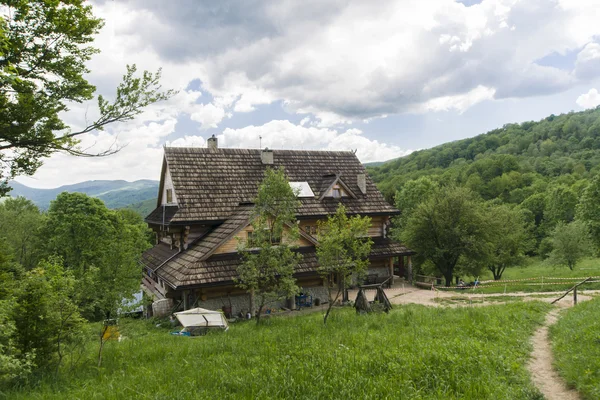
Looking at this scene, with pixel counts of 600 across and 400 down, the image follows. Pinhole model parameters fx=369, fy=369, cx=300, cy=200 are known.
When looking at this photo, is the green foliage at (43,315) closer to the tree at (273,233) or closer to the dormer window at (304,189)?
the tree at (273,233)

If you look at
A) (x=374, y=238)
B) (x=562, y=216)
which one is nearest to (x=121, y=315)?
(x=374, y=238)

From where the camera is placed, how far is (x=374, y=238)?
1019 inches

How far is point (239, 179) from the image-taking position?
2420cm

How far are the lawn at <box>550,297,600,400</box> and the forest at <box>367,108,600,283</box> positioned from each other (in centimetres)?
1341

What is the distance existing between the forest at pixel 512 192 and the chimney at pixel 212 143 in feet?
49.4

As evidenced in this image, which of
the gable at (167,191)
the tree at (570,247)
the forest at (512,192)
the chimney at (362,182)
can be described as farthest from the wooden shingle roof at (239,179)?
the tree at (570,247)

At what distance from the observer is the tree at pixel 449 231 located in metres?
25.0

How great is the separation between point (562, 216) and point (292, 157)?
171 feet

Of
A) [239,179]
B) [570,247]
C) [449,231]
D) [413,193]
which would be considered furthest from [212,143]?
[413,193]

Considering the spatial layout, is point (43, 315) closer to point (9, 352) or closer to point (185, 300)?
point (9, 352)

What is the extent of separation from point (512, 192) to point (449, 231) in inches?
2347

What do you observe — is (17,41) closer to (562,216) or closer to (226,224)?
(226,224)

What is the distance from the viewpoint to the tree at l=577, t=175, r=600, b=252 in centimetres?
3594

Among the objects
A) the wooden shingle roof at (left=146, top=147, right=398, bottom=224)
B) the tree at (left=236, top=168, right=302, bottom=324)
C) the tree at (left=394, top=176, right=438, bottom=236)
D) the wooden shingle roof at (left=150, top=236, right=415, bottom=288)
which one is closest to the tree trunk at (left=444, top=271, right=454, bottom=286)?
the wooden shingle roof at (left=146, top=147, right=398, bottom=224)
